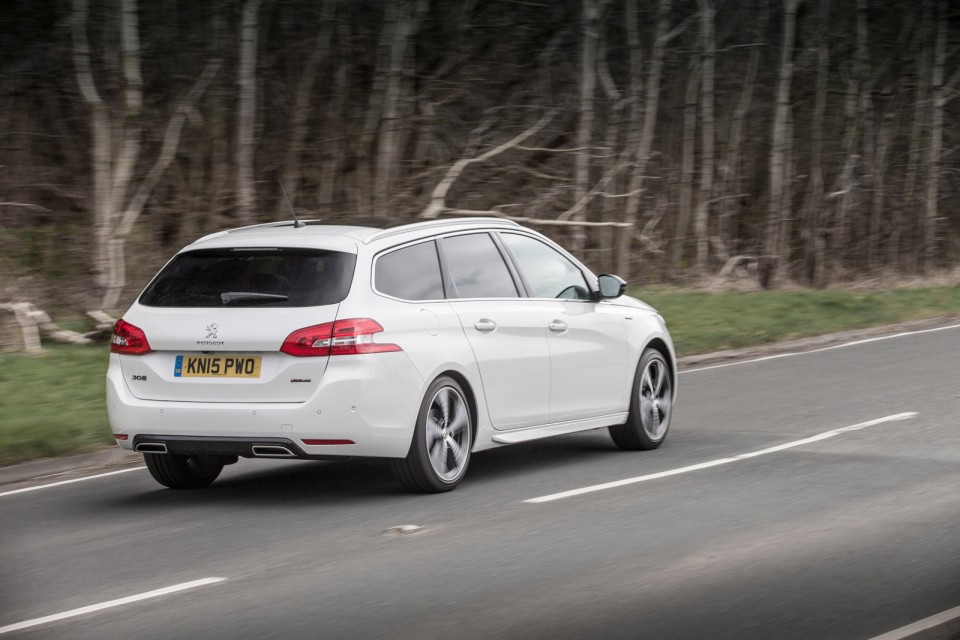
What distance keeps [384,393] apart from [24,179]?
64.0ft

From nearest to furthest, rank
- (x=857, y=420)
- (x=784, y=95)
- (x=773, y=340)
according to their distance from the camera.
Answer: (x=857, y=420) → (x=773, y=340) → (x=784, y=95)

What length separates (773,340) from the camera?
19.2 meters

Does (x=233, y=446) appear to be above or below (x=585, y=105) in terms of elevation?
below

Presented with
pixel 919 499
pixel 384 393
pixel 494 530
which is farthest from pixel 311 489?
pixel 919 499

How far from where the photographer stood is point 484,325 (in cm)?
912

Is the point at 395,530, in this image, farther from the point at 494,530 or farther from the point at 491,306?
the point at 491,306

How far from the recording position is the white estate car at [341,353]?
8.16 metres

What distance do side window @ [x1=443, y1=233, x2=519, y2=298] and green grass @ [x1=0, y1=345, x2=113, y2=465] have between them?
338cm

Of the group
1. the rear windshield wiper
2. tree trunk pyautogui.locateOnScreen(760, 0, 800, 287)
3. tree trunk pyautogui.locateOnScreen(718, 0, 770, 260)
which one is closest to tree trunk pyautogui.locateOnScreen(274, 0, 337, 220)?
tree trunk pyautogui.locateOnScreen(760, 0, 800, 287)

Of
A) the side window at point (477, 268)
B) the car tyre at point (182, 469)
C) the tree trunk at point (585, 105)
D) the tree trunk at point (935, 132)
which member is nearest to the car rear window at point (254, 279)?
the side window at point (477, 268)

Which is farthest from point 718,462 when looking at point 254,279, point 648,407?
point 254,279

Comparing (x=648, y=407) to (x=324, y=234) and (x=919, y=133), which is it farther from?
(x=919, y=133)

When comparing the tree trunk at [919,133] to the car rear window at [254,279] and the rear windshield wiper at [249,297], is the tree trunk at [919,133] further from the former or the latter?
the rear windshield wiper at [249,297]

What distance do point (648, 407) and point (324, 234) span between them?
126 inches
